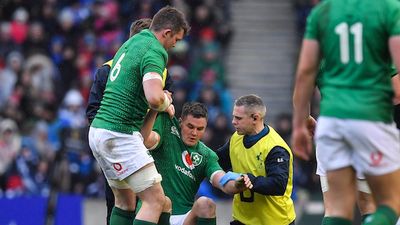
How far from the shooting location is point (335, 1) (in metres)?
6.54

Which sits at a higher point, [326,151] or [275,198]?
[326,151]

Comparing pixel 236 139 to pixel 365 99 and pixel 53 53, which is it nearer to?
pixel 365 99

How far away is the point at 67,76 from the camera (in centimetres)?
1870

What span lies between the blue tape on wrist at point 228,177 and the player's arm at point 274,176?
14cm

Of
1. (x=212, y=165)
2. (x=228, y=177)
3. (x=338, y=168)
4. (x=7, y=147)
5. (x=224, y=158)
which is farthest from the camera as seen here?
(x=7, y=147)

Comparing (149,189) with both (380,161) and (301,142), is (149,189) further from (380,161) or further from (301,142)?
(380,161)

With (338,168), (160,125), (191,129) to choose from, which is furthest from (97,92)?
(338,168)

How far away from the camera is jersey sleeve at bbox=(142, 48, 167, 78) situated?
308 inches

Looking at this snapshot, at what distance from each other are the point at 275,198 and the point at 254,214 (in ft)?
0.75

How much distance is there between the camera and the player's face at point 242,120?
8.77 m

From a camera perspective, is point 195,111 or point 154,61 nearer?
point 154,61

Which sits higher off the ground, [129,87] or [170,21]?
[170,21]

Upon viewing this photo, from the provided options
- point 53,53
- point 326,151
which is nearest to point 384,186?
point 326,151

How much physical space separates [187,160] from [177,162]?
0.31ft
